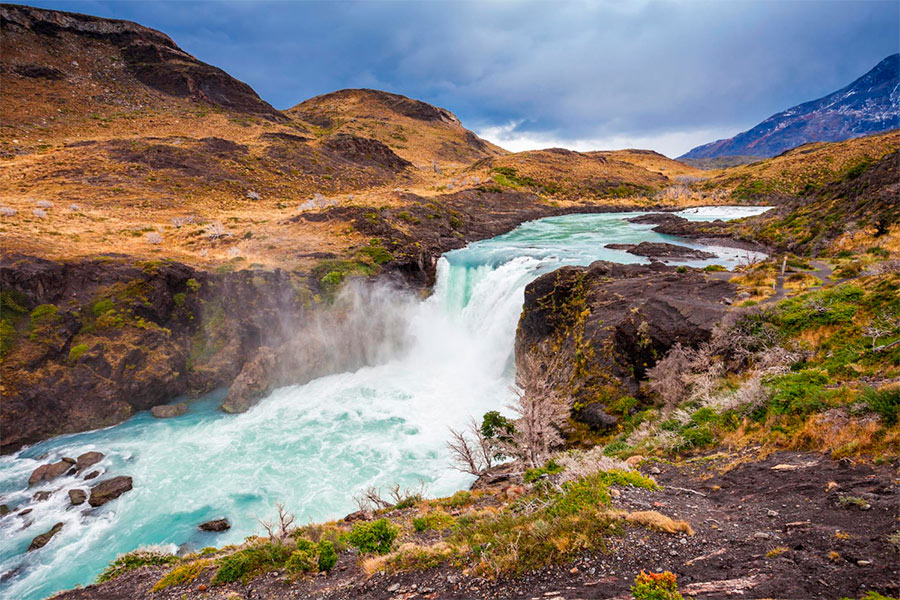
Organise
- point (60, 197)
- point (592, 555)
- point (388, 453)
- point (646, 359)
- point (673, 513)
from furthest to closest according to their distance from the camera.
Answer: point (60, 197) < point (388, 453) < point (646, 359) < point (673, 513) < point (592, 555)

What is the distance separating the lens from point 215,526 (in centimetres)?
1550

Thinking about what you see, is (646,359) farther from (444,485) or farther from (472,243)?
(472,243)

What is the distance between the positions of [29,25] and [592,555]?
122 meters

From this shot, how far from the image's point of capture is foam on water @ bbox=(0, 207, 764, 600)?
49.9 ft

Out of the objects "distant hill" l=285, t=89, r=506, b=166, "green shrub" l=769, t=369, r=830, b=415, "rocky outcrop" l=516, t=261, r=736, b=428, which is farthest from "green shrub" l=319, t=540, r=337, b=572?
"distant hill" l=285, t=89, r=506, b=166

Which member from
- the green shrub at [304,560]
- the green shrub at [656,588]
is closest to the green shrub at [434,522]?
the green shrub at [304,560]

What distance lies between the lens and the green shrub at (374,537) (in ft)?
27.8

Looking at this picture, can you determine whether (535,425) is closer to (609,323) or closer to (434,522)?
(434,522)

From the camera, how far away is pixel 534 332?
909 inches

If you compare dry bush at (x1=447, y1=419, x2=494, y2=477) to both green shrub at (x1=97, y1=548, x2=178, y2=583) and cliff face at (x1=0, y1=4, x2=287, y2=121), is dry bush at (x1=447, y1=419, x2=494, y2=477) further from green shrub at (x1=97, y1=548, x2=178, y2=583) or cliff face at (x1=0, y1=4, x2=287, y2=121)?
cliff face at (x1=0, y1=4, x2=287, y2=121)

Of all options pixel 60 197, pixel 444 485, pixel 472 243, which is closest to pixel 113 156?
pixel 60 197

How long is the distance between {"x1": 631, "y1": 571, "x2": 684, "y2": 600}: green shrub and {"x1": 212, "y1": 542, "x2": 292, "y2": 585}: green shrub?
7.35 metres

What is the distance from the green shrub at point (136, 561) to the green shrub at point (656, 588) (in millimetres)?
11991

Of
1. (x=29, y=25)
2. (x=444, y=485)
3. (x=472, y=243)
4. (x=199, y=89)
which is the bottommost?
(x=444, y=485)
